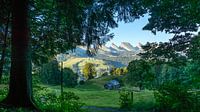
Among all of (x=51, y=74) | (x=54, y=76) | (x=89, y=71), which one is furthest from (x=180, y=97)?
(x=89, y=71)

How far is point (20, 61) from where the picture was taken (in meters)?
10.6

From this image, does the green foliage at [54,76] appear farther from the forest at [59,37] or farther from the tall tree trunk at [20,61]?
the tall tree trunk at [20,61]

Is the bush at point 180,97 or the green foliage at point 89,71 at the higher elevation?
the green foliage at point 89,71

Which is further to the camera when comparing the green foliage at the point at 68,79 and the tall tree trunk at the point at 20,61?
the green foliage at the point at 68,79

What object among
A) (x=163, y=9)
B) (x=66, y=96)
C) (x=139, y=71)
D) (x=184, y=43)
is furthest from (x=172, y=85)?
(x=184, y=43)

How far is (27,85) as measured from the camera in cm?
1059

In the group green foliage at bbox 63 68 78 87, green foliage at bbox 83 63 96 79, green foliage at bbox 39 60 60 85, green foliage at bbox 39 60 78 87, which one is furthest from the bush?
green foliage at bbox 83 63 96 79

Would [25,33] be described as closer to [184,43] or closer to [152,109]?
[152,109]

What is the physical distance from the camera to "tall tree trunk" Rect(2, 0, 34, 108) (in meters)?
10.4

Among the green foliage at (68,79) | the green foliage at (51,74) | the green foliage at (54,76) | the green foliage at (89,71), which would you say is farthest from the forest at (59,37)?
the green foliage at (89,71)

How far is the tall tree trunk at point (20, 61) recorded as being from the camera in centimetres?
1044

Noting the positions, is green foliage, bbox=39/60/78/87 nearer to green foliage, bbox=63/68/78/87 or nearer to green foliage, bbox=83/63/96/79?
green foliage, bbox=63/68/78/87

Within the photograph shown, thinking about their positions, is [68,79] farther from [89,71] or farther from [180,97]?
[180,97]

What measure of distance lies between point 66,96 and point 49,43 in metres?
2.59
